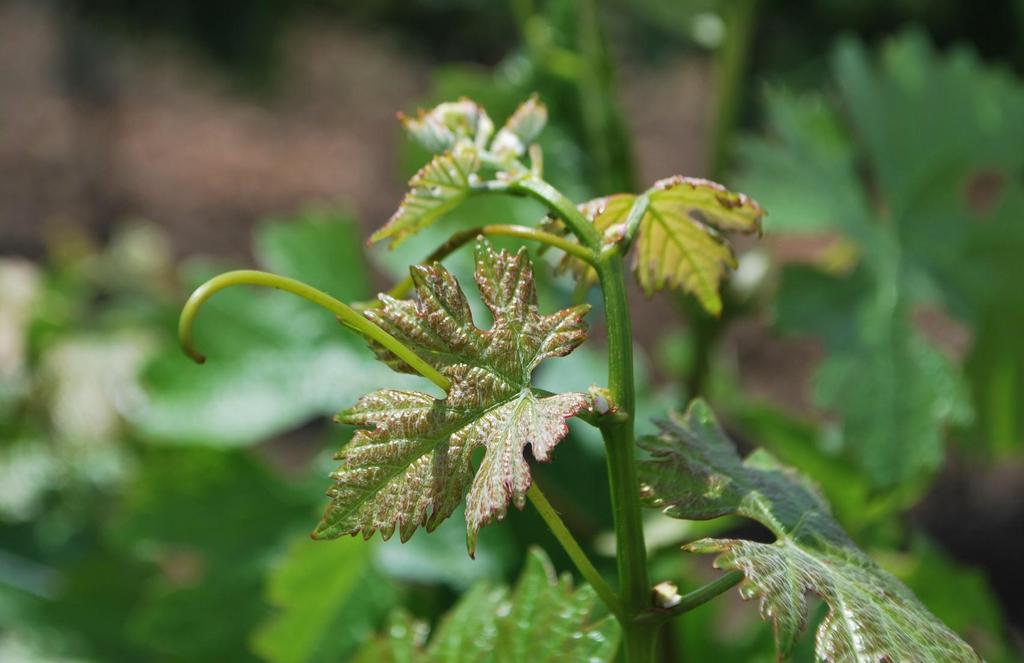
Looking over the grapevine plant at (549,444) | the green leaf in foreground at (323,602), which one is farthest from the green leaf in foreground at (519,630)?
the green leaf in foreground at (323,602)

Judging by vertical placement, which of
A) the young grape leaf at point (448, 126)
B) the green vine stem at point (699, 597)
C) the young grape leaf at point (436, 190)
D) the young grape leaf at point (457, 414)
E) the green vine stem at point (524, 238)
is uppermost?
the young grape leaf at point (448, 126)

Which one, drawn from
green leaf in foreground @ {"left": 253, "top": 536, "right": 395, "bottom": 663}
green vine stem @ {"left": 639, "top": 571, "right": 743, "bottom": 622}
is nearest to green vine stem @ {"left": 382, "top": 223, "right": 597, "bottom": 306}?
green vine stem @ {"left": 639, "top": 571, "right": 743, "bottom": 622}

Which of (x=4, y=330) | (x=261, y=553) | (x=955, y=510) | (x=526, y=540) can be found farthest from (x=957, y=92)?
(x=955, y=510)

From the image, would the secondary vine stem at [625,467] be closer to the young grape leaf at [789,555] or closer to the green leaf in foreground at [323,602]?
the young grape leaf at [789,555]

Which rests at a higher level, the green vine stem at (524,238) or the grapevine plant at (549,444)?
the green vine stem at (524,238)

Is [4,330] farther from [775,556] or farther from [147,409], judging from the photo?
[775,556]

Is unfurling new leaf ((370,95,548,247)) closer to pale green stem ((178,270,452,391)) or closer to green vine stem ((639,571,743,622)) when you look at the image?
pale green stem ((178,270,452,391))
